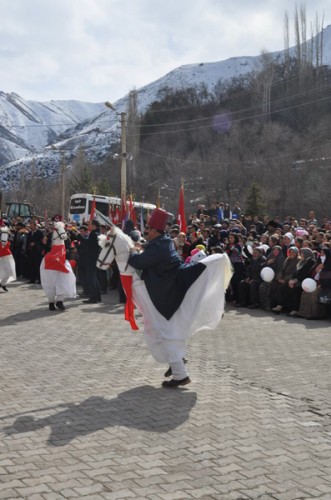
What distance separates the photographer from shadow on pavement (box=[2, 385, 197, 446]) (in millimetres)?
5957

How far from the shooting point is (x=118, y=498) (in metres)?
4.45

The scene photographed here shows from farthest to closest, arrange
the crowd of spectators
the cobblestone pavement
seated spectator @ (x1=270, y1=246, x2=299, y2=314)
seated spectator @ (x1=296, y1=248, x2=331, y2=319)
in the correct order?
seated spectator @ (x1=270, y1=246, x2=299, y2=314)
the crowd of spectators
seated spectator @ (x1=296, y1=248, x2=331, y2=319)
the cobblestone pavement

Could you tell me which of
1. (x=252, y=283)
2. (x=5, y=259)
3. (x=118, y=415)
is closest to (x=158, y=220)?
(x=118, y=415)

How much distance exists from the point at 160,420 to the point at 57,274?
853 cm

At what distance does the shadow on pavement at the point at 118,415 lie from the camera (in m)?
5.96

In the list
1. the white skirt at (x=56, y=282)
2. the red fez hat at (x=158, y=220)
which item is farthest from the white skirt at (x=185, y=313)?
the white skirt at (x=56, y=282)

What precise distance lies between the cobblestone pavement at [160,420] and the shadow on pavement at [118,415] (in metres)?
0.01

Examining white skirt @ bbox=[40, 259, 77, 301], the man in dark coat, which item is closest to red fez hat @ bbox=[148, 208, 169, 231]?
white skirt @ bbox=[40, 259, 77, 301]

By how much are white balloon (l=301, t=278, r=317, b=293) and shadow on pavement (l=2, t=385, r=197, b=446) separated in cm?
694

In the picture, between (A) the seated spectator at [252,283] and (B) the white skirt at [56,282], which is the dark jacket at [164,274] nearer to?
(B) the white skirt at [56,282]

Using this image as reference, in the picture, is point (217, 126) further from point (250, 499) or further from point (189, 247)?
point (250, 499)

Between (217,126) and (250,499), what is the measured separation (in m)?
78.1

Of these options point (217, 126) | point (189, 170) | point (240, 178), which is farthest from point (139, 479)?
point (217, 126)

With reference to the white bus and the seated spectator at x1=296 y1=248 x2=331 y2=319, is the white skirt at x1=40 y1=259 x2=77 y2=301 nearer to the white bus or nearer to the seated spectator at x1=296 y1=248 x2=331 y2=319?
the seated spectator at x1=296 y1=248 x2=331 y2=319
